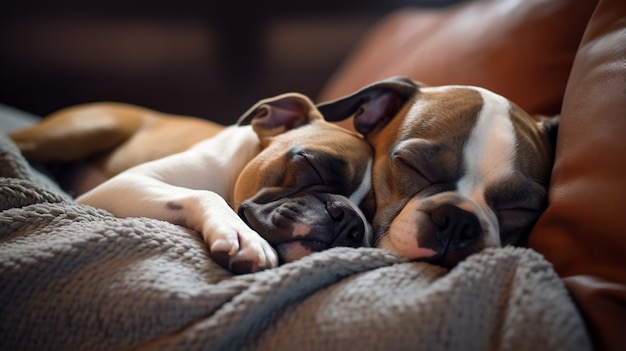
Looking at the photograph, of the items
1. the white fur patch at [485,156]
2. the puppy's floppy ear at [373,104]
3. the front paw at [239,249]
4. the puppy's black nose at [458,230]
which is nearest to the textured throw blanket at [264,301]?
the front paw at [239,249]

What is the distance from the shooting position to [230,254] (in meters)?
1.35

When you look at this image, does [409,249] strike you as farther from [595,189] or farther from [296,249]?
[595,189]

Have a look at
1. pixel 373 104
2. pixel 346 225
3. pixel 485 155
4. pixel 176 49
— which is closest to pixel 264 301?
pixel 346 225

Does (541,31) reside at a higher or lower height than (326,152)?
higher

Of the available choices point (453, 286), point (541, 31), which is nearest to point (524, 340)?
point (453, 286)

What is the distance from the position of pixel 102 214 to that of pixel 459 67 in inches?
61.4

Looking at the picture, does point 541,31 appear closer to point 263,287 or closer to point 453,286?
point 453,286

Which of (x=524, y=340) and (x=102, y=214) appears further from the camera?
(x=102, y=214)

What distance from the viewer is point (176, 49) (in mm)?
3824

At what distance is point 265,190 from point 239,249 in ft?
1.27

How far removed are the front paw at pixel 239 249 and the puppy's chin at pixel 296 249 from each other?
41mm

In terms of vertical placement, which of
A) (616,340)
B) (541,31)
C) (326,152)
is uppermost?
(541,31)

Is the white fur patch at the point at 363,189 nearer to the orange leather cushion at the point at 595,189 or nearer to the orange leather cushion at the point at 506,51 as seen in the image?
the orange leather cushion at the point at 595,189

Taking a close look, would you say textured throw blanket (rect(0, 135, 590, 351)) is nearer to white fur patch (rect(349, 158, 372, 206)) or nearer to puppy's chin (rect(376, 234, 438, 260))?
puppy's chin (rect(376, 234, 438, 260))
